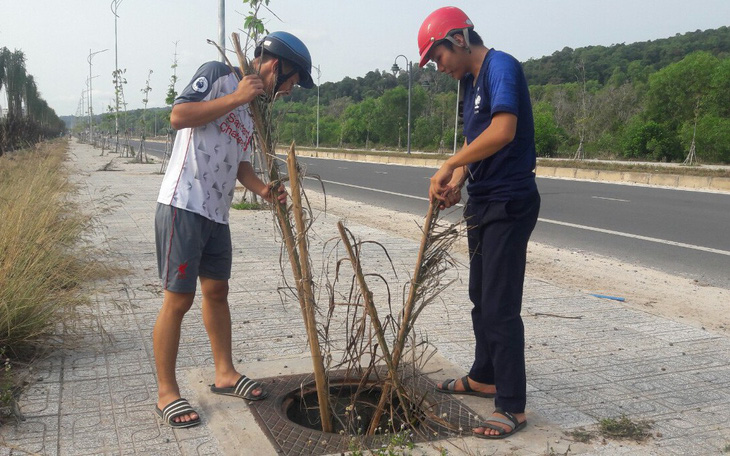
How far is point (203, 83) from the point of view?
3121 mm

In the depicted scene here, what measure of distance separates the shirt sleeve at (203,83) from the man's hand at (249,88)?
166 millimetres

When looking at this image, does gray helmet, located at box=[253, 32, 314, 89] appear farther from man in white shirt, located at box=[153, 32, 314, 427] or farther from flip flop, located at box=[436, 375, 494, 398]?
flip flop, located at box=[436, 375, 494, 398]

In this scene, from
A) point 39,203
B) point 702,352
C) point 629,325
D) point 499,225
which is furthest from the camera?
point 39,203

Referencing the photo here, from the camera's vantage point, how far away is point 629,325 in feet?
16.4

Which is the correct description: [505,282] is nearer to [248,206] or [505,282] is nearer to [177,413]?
[177,413]

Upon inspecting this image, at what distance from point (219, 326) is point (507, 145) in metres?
1.68

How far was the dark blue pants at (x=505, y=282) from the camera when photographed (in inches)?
123

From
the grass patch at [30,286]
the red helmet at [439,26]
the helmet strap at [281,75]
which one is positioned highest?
the red helmet at [439,26]

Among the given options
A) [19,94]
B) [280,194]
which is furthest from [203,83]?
[19,94]

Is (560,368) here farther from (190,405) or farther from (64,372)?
(64,372)

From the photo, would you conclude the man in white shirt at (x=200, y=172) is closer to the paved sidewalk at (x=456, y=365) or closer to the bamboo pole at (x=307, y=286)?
the bamboo pole at (x=307, y=286)

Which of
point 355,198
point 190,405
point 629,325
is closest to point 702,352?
point 629,325

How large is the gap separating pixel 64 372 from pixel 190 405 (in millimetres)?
923

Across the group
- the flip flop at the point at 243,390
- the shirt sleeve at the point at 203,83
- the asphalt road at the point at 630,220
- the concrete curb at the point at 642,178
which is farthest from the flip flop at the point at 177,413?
the concrete curb at the point at 642,178
